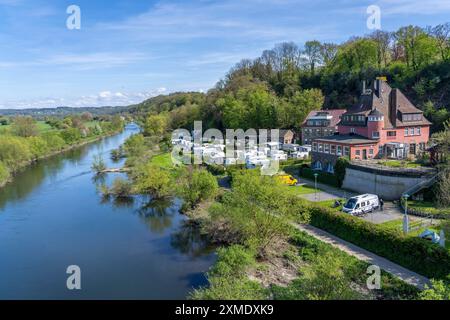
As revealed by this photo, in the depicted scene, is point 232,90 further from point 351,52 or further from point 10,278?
point 10,278

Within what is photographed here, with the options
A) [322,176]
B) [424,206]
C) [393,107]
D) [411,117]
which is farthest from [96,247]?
[411,117]

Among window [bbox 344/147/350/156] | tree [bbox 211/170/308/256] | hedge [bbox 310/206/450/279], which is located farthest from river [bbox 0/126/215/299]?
window [bbox 344/147/350/156]

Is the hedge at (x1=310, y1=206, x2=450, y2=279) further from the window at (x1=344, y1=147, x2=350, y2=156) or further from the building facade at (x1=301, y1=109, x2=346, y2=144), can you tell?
the building facade at (x1=301, y1=109, x2=346, y2=144)

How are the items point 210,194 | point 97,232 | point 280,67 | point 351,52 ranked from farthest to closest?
1. point 280,67
2. point 351,52
3. point 210,194
4. point 97,232

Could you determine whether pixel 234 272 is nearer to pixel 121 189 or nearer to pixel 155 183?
pixel 155 183

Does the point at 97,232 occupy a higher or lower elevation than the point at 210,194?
lower

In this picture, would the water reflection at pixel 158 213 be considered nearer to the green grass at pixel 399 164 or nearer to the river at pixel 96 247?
the river at pixel 96 247

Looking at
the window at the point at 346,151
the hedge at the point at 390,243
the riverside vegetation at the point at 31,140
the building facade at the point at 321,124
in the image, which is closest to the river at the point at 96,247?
the hedge at the point at 390,243
